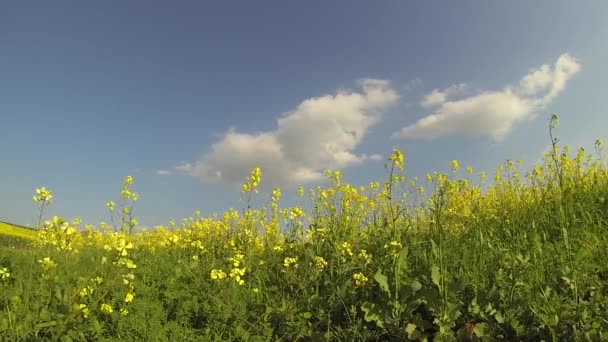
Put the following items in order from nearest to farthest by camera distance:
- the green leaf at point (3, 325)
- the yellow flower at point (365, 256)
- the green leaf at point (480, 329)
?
1. the green leaf at point (480, 329)
2. the green leaf at point (3, 325)
3. the yellow flower at point (365, 256)

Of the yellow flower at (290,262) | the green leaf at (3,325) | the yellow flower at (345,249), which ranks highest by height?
the yellow flower at (345,249)

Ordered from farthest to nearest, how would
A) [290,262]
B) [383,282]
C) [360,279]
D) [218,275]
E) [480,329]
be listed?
[290,262], [218,275], [360,279], [383,282], [480,329]

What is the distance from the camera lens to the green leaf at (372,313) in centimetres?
388

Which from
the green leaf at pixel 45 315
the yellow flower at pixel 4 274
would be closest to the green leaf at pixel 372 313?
the green leaf at pixel 45 315

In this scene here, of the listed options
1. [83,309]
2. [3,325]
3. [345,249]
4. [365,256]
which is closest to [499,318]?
[365,256]

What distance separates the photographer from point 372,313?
3953 millimetres

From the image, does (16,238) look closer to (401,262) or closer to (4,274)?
(4,274)

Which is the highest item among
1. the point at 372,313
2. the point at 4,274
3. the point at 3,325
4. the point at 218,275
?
the point at 218,275

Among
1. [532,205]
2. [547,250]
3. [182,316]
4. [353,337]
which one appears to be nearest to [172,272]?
[182,316]

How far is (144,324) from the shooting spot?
13.3 feet

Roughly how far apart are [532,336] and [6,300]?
16.7ft

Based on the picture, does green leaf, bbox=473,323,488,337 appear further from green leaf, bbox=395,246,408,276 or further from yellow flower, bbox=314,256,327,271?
yellow flower, bbox=314,256,327,271

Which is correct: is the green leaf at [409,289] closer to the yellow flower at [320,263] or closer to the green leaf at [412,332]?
the green leaf at [412,332]

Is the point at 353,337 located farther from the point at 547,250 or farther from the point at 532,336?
the point at 547,250
